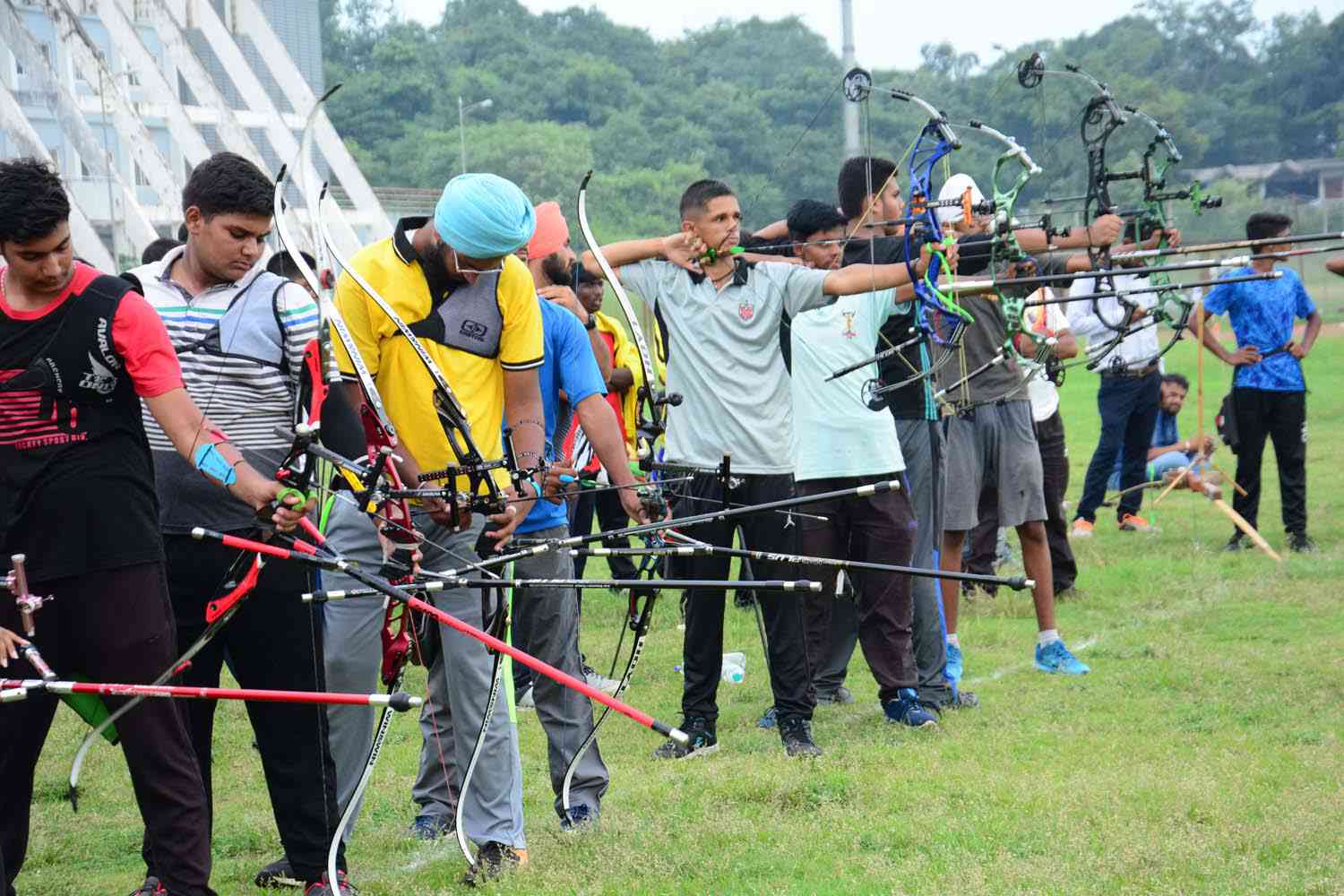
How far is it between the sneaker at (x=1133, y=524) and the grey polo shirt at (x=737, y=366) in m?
6.07

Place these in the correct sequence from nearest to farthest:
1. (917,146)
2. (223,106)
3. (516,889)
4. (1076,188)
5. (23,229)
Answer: (23,229) → (516,889) → (917,146) → (1076,188) → (223,106)

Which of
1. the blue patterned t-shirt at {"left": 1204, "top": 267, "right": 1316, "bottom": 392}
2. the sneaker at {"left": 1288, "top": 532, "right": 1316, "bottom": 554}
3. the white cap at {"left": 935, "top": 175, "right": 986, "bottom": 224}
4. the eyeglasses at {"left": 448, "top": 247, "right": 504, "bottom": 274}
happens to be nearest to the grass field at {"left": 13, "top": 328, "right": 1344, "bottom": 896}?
the eyeglasses at {"left": 448, "top": 247, "right": 504, "bottom": 274}

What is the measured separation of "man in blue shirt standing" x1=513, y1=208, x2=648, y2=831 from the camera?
479 centimetres

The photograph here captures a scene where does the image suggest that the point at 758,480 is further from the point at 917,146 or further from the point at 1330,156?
the point at 1330,156

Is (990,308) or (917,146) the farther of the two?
(990,308)

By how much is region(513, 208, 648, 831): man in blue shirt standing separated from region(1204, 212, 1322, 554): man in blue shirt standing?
20.3ft

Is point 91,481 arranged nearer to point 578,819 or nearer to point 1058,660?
point 578,819

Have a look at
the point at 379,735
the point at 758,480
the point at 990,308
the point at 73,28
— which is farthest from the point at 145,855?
the point at 73,28

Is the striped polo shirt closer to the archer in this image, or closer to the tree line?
the archer

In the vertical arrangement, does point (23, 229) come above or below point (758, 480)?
above

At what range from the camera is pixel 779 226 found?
22.7ft

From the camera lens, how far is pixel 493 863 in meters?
4.34

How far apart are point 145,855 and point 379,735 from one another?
660mm

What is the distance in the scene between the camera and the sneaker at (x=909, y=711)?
6.09 m
